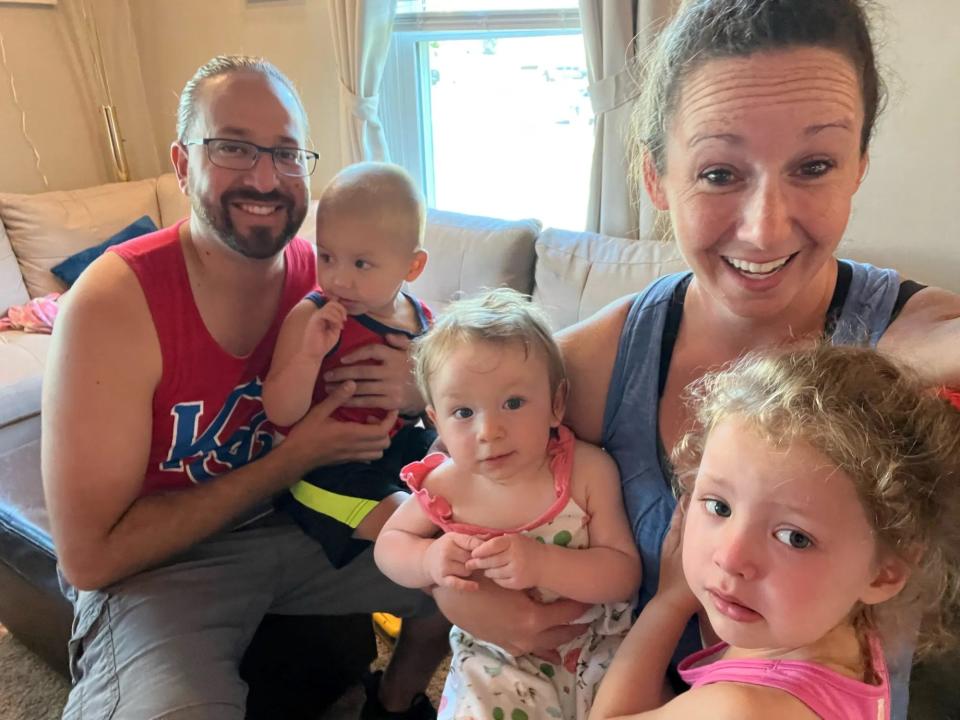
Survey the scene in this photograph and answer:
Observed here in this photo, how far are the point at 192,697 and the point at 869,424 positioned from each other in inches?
44.5

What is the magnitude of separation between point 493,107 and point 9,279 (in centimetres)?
232

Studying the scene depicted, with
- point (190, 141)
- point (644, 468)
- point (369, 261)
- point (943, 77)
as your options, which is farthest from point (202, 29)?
point (644, 468)

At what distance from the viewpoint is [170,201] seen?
144 inches

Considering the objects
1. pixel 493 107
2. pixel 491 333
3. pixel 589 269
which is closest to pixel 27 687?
pixel 491 333

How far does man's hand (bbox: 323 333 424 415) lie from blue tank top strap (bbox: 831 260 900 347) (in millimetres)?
789

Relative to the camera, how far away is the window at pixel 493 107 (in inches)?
110

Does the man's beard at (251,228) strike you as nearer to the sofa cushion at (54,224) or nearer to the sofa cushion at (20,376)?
the sofa cushion at (20,376)

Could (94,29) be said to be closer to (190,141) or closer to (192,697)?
(190,141)

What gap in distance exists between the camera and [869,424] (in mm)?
727

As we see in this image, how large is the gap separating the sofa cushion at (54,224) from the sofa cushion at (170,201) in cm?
15

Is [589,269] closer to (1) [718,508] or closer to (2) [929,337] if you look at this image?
(2) [929,337]

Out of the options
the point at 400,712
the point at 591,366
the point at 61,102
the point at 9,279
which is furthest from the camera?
the point at 61,102

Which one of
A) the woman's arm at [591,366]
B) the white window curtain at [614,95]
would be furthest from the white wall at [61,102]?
the woman's arm at [591,366]

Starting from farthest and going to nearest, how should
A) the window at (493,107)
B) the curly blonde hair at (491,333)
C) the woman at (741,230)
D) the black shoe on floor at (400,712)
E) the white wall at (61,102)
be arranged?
the white wall at (61,102) < the window at (493,107) < the black shoe on floor at (400,712) < the curly blonde hair at (491,333) < the woman at (741,230)
